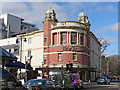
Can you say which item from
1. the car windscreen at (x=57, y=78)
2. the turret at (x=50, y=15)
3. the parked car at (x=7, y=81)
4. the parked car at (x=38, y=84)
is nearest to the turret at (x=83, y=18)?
the turret at (x=50, y=15)

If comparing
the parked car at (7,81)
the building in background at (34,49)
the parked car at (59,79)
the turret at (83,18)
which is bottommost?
the parked car at (59,79)

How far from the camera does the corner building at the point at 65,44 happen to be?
4794 centimetres

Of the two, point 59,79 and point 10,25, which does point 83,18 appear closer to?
point 10,25

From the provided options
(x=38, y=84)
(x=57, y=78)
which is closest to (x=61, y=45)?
(x=57, y=78)

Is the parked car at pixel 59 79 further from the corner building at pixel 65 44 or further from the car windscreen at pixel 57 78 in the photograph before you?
the corner building at pixel 65 44

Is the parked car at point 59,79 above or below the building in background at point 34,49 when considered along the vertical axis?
below

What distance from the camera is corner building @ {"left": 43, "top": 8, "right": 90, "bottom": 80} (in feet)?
157

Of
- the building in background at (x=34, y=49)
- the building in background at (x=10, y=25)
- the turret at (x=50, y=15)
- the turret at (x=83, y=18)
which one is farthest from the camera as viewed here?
the building in background at (x=10, y=25)

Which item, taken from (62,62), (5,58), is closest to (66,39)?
(62,62)

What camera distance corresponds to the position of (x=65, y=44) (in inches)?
1893

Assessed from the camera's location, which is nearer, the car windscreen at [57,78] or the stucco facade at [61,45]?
the car windscreen at [57,78]

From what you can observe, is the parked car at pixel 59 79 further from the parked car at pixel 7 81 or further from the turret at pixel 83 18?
the turret at pixel 83 18

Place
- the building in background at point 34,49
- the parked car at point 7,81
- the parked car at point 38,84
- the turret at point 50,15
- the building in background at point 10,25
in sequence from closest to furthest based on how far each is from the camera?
the parked car at point 7,81 → the parked car at point 38,84 → the turret at point 50,15 → the building in background at point 34,49 → the building in background at point 10,25

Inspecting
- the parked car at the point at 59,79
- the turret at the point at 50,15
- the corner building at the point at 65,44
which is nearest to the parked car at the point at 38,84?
the parked car at the point at 59,79
